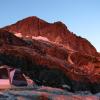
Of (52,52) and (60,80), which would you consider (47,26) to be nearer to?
(52,52)

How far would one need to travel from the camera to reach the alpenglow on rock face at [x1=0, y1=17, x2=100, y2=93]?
137ft

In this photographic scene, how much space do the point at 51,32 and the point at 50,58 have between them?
25700mm

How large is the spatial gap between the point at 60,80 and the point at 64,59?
16788mm

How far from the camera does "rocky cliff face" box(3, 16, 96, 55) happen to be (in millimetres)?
74500

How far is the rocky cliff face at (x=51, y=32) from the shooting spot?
74.5 m

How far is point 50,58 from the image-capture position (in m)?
50.1

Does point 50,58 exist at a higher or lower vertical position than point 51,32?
lower

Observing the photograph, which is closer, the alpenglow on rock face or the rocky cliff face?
the alpenglow on rock face

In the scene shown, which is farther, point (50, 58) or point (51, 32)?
point (51, 32)

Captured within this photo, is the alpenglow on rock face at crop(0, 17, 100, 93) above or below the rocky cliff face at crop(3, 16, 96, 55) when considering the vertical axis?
below

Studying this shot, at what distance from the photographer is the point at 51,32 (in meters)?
75.4

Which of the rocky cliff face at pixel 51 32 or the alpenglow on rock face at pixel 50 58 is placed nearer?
the alpenglow on rock face at pixel 50 58

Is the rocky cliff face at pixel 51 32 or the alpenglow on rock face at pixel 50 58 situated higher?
the rocky cliff face at pixel 51 32

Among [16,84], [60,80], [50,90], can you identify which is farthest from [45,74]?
[50,90]
